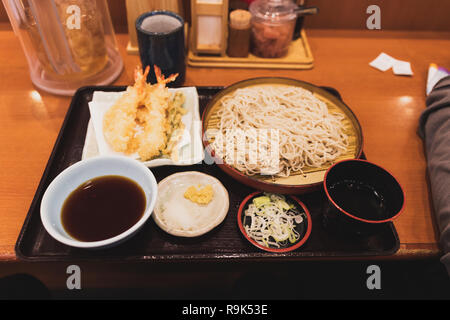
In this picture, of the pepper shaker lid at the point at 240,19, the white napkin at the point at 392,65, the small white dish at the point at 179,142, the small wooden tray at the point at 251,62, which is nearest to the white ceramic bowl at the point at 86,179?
the small white dish at the point at 179,142

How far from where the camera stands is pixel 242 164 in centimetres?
149

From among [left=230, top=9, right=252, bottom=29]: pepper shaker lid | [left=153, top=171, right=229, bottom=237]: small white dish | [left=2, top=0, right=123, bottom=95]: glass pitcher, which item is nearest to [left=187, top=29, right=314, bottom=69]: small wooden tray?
[left=230, top=9, right=252, bottom=29]: pepper shaker lid

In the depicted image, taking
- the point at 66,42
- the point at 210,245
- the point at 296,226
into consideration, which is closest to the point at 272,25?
the point at 66,42

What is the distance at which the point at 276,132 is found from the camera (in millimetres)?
1615

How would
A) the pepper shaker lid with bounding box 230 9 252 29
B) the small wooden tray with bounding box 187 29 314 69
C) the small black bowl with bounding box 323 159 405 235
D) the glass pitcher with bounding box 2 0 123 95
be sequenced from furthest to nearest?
the small wooden tray with bounding box 187 29 314 69 → the pepper shaker lid with bounding box 230 9 252 29 → the glass pitcher with bounding box 2 0 123 95 → the small black bowl with bounding box 323 159 405 235

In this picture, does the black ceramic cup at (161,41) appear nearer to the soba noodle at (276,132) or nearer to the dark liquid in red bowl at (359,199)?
the soba noodle at (276,132)

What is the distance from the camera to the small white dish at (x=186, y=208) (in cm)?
129

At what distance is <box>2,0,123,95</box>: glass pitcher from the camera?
5.50ft

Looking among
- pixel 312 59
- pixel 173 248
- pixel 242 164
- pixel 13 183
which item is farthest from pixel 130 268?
pixel 312 59

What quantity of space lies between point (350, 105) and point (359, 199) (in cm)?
87

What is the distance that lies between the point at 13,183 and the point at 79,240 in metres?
0.59

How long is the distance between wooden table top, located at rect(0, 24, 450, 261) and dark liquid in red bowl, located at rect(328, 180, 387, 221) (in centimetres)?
Result: 21

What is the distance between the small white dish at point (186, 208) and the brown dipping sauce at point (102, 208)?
0.33 ft

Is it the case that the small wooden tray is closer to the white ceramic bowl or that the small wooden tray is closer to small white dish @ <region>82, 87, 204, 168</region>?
small white dish @ <region>82, 87, 204, 168</region>
